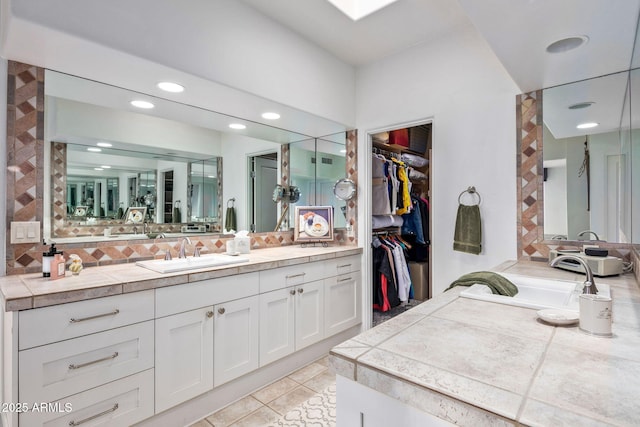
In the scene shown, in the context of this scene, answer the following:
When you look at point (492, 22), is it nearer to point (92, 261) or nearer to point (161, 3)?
point (161, 3)

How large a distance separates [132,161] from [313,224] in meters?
1.57

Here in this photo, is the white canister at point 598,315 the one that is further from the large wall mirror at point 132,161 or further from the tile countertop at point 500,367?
the large wall mirror at point 132,161

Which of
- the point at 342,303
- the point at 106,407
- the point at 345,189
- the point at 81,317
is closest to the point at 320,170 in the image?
the point at 345,189

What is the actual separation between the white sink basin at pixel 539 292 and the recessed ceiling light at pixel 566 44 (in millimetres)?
1152

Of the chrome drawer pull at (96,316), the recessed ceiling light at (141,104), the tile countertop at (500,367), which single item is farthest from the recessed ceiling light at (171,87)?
the tile countertop at (500,367)

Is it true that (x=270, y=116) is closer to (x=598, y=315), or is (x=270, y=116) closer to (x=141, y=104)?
(x=141, y=104)

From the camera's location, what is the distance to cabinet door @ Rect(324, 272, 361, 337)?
2.76 m

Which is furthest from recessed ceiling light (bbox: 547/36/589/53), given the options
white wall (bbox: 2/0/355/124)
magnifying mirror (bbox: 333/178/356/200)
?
magnifying mirror (bbox: 333/178/356/200)

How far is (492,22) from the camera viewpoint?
149 cm

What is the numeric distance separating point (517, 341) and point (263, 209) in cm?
251

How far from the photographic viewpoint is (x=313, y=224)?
312 cm

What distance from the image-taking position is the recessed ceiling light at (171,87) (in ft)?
6.67

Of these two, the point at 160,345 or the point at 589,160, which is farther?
the point at 589,160

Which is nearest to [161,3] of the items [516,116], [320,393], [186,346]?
[186,346]
